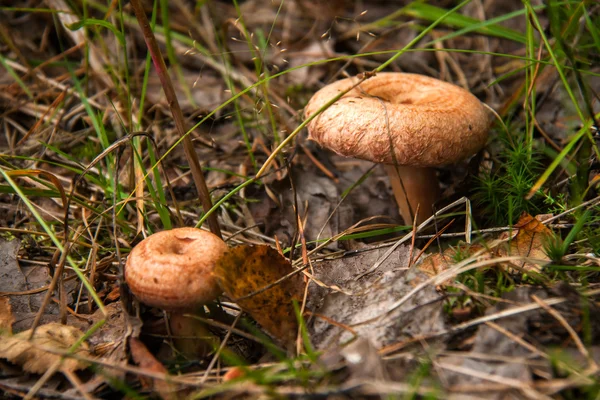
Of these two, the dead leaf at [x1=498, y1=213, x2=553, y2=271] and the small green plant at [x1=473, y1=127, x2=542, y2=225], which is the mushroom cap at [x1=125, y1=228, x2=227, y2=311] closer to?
the dead leaf at [x1=498, y1=213, x2=553, y2=271]

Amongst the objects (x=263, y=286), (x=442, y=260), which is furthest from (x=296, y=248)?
(x=442, y=260)

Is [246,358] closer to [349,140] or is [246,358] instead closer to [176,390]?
[176,390]

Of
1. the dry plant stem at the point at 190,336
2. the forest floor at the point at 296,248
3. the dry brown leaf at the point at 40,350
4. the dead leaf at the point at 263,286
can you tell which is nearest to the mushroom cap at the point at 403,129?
the forest floor at the point at 296,248

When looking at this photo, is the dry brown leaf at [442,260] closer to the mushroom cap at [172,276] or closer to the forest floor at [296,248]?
the forest floor at [296,248]

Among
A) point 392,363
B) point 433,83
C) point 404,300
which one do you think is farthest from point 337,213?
point 392,363

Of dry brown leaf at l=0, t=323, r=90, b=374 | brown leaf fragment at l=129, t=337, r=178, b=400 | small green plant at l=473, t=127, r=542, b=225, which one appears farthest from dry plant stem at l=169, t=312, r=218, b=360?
small green plant at l=473, t=127, r=542, b=225

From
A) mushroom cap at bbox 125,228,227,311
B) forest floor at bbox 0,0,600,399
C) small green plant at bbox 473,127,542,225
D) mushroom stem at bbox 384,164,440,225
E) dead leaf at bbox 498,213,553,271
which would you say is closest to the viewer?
forest floor at bbox 0,0,600,399
